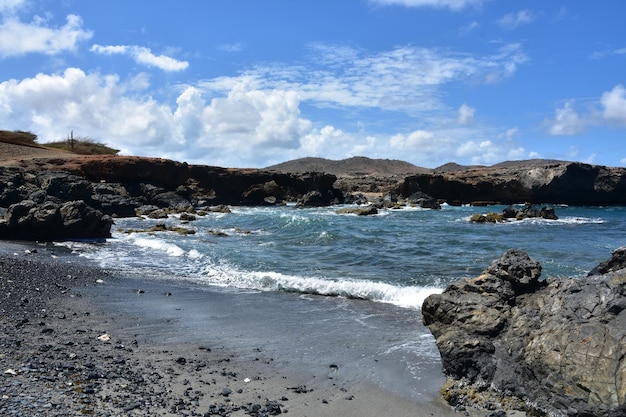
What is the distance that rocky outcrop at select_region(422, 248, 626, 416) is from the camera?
5.65 metres

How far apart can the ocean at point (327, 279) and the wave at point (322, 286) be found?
3 centimetres

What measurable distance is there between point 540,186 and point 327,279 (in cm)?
5272

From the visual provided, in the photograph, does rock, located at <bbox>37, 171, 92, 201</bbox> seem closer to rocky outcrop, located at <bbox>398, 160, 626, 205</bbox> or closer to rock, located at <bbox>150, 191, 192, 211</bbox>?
rock, located at <bbox>150, 191, 192, 211</bbox>

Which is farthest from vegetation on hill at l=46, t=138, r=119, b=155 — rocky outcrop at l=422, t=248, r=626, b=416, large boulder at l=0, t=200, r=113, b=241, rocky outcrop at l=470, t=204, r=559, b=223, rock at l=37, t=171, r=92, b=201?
rocky outcrop at l=422, t=248, r=626, b=416

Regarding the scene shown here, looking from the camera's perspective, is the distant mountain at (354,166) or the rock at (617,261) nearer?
the rock at (617,261)

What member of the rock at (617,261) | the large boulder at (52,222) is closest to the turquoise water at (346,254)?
the large boulder at (52,222)

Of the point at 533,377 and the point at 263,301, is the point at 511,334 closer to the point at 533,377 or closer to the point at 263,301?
the point at 533,377

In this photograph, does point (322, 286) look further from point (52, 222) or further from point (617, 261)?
point (52, 222)

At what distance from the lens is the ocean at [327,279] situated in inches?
344

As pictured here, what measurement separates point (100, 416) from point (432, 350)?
536 cm

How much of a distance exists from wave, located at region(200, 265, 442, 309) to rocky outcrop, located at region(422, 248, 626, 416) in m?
4.13

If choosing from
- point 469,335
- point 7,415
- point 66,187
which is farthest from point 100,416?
point 66,187

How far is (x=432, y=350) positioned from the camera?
8719 mm

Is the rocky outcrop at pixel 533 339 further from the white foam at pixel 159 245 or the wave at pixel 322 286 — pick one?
the white foam at pixel 159 245
